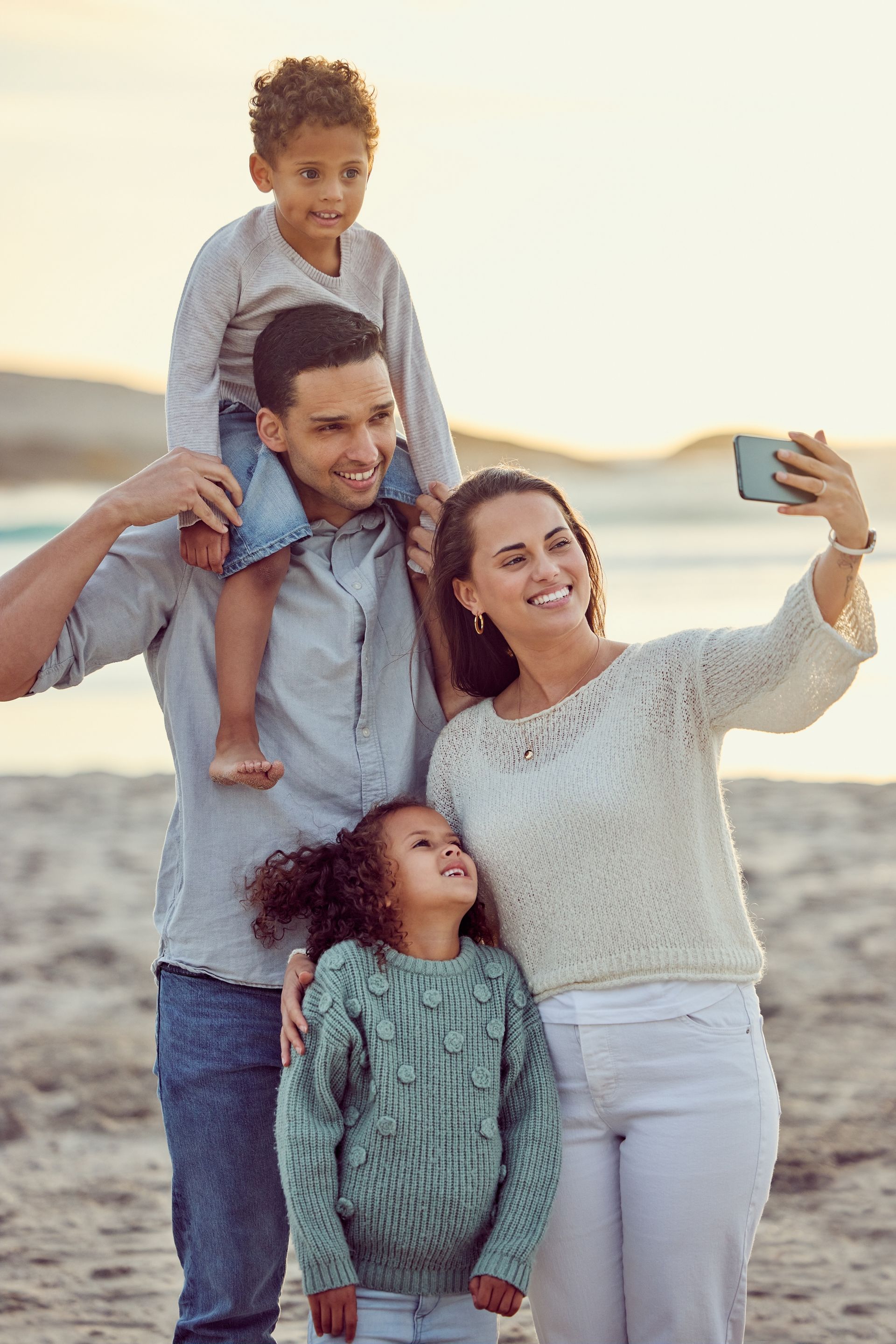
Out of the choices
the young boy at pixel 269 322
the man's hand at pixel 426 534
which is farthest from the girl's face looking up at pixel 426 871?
the man's hand at pixel 426 534

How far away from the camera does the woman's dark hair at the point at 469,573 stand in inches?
103

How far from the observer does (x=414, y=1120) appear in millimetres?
2264

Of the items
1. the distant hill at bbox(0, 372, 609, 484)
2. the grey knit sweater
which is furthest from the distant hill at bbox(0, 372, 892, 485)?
the grey knit sweater

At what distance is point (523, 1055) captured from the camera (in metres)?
2.33

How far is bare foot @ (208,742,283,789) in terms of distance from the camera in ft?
8.03

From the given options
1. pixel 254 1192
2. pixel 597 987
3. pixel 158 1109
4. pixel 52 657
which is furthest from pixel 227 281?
pixel 158 1109

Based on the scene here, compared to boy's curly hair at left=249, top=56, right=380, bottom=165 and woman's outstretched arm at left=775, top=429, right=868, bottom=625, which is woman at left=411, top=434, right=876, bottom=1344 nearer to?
woman's outstretched arm at left=775, top=429, right=868, bottom=625

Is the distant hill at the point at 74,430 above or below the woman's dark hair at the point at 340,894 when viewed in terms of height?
above

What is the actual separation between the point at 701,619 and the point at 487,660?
11.5 metres

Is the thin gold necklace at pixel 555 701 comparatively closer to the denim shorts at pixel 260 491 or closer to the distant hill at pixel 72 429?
the denim shorts at pixel 260 491

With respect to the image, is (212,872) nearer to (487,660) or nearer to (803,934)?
(487,660)

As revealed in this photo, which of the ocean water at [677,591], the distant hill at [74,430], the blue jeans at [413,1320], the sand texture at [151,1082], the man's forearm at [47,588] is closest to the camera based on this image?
the blue jeans at [413,1320]

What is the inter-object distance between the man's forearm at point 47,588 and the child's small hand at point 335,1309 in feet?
3.68

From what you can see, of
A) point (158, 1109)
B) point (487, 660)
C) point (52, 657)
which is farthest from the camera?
point (158, 1109)
